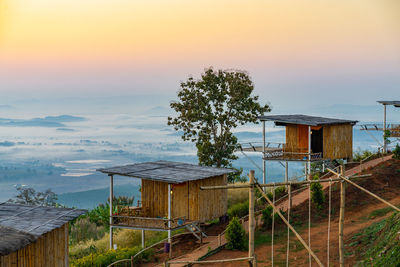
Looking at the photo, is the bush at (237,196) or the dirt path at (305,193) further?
the bush at (237,196)

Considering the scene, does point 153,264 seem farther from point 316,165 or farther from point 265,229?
point 316,165

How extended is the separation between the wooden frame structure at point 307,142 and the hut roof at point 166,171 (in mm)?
8738

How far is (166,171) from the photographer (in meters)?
28.6

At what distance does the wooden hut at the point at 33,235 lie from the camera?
14969 millimetres

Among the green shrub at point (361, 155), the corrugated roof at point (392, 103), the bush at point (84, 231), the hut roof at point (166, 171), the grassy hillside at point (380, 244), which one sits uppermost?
the corrugated roof at point (392, 103)

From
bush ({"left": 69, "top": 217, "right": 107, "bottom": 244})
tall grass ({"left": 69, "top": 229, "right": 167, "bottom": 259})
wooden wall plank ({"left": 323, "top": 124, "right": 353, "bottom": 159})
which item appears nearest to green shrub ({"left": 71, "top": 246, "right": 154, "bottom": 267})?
tall grass ({"left": 69, "top": 229, "right": 167, "bottom": 259})

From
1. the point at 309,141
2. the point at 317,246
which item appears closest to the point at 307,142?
the point at 309,141

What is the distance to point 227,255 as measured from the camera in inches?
958

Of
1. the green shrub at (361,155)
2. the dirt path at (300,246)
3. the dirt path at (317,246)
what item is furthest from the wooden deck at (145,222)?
the green shrub at (361,155)

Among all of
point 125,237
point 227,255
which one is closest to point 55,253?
point 227,255

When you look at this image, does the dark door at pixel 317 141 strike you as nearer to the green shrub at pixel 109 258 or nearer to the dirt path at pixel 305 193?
the dirt path at pixel 305 193

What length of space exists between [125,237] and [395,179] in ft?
57.5

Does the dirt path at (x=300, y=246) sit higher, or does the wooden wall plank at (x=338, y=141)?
the wooden wall plank at (x=338, y=141)

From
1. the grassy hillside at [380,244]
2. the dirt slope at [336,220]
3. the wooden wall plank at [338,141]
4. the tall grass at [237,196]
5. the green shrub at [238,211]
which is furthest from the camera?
the tall grass at [237,196]
